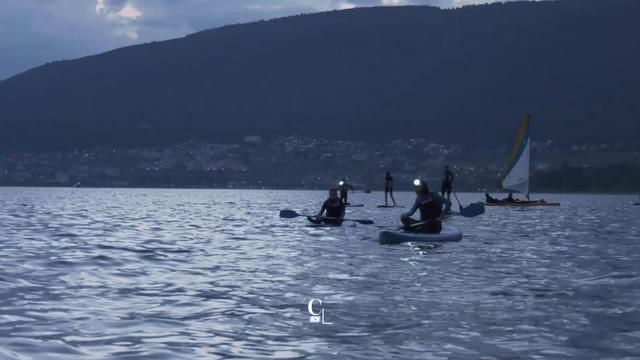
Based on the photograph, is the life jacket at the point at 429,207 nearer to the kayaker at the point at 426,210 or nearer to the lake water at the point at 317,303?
the kayaker at the point at 426,210

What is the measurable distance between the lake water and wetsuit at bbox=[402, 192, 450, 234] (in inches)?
30.8

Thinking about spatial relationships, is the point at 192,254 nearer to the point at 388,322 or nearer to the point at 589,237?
the point at 388,322

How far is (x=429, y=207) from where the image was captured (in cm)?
2922

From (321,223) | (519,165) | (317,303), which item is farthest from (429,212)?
(519,165)

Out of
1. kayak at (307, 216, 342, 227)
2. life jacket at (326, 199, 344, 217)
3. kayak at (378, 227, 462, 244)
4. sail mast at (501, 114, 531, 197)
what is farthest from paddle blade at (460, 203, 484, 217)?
sail mast at (501, 114, 531, 197)

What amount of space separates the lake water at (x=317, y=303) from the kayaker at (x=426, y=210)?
0.78 metres

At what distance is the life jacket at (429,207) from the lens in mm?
28781

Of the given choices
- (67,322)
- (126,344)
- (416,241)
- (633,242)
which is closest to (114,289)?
(67,322)

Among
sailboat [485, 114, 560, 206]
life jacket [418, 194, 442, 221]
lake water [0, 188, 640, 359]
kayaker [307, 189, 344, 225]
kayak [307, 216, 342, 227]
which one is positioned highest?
sailboat [485, 114, 560, 206]

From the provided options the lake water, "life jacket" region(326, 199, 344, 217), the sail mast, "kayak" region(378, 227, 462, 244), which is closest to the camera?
the lake water

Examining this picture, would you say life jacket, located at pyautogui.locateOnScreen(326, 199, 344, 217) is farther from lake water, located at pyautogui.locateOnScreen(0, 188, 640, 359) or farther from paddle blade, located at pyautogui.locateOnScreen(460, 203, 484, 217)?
lake water, located at pyautogui.locateOnScreen(0, 188, 640, 359)

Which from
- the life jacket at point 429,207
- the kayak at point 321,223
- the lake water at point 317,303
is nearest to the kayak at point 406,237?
the lake water at point 317,303

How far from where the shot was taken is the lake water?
11898 millimetres

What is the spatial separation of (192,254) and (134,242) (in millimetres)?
5700
